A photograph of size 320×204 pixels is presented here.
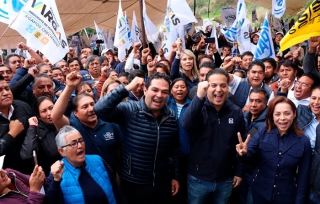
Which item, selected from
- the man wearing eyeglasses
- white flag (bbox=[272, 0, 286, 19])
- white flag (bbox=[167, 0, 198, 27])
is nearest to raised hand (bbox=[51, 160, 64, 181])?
the man wearing eyeglasses

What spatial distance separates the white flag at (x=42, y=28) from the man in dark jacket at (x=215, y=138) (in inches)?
73.8

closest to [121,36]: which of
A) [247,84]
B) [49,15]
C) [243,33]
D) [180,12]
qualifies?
[180,12]

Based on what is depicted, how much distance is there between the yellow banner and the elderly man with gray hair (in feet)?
6.57

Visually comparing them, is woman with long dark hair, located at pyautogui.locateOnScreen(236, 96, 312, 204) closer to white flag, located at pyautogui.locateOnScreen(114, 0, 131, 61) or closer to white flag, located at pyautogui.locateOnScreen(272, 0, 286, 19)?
white flag, located at pyautogui.locateOnScreen(114, 0, 131, 61)

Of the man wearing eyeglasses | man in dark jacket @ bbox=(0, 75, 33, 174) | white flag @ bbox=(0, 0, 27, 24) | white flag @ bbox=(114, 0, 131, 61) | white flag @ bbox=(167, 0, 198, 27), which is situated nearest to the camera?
man in dark jacket @ bbox=(0, 75, 33, 174)

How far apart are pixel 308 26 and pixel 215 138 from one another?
4.35 ft

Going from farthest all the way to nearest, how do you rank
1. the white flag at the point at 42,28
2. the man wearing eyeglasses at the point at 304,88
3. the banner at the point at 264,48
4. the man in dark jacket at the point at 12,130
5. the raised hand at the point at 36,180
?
the banner at the point at 264,48, the white flag at the point at 42,28, the man wearing eyeglasses at the point at 304,88, the man in dark jacket at the point at 12,130, the raised hand at the point at 36,180

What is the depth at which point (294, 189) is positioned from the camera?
245cm

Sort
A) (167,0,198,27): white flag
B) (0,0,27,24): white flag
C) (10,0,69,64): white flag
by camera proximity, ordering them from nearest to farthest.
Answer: (10,0,69,64): white flag → (0,0,27,24): white flag → (167,0,198,27): white flag

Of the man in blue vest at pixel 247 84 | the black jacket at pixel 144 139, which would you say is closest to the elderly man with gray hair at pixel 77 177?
the black jacket at pixel 144 139

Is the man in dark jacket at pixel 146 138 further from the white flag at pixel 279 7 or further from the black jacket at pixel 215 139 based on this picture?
the white flag at pixel 279 7

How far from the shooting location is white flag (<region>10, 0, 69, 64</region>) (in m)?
3.36

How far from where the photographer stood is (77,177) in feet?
7.08

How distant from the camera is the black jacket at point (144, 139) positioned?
251cm
